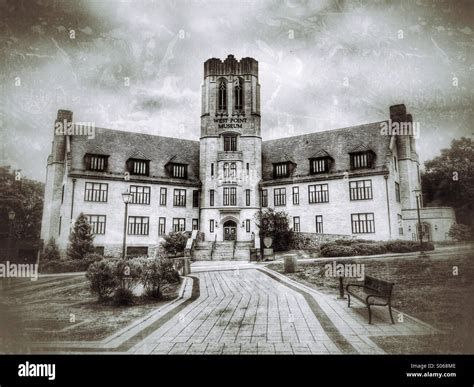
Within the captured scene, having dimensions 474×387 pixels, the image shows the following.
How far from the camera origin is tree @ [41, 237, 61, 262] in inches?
344

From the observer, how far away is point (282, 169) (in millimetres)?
17359

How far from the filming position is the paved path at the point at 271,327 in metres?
5.38

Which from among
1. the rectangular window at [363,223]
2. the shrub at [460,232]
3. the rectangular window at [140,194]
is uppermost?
the rectangular window at [140,194]

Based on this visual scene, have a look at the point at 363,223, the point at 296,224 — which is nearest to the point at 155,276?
the point at 363,223

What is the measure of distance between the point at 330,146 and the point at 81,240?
477 inches

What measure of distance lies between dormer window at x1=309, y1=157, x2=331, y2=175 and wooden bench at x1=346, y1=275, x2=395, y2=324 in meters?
7.85

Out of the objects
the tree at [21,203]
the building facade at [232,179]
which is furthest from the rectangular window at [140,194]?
the tree at [21,203]

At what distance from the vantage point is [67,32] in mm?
8367

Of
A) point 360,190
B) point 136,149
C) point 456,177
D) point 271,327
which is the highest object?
point 136,149

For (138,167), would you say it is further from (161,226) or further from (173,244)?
(173,244)

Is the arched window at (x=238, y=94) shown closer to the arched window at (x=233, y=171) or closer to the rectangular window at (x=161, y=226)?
the arched window at (x=233, y=171)

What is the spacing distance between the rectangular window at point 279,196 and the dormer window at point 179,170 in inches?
285
